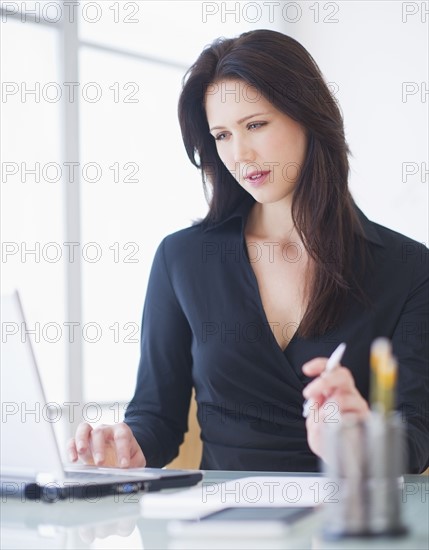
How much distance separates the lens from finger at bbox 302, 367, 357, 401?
989mm

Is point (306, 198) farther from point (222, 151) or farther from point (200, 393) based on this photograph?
point (200, 393)

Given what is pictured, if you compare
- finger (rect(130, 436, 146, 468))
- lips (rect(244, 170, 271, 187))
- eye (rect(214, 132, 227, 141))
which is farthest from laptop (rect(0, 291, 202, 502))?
eye (rect(214, 132, 227, 141))

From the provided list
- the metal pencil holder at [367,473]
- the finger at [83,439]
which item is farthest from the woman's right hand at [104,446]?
the metal pencil holder at [367,473]

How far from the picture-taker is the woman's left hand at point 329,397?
992 millimetres

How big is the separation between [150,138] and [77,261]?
94cm

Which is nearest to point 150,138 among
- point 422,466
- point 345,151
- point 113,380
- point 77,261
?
point 77,261

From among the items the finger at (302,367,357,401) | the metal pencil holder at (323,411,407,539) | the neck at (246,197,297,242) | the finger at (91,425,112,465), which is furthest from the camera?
the neck at (246,197,297,242)

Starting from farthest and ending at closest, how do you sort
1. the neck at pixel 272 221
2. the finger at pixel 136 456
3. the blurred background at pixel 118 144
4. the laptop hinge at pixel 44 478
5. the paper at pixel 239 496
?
the blurred background at pixel 118 144
the neck at pixel 272 221
the finger at pixel 136 456
the laptop hinge at pixel 44 478
the paper at pixel 239 496

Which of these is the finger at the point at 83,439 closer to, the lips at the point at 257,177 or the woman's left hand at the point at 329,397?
the woman's left hand at the point at 329,397

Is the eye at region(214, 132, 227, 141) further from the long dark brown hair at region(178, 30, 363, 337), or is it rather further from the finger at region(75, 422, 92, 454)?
the finger at region(75, 422, 92, 454)

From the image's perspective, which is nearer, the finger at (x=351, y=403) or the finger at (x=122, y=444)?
the finger at (x=351, y=403)

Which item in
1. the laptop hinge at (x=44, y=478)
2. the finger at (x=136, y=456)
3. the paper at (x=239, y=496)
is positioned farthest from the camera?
the finger at (x=136, y=456)

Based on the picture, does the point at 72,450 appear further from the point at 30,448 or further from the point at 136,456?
the point at 30,448

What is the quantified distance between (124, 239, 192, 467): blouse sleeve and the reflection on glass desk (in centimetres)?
58
